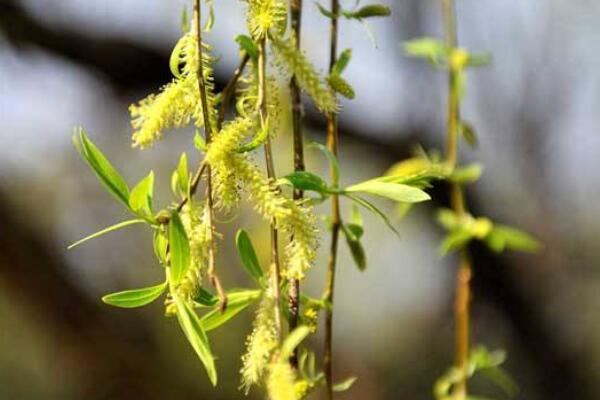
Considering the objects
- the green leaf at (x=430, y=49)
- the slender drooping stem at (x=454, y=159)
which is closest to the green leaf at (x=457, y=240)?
the slender drooping stem at (x=454, y=159)

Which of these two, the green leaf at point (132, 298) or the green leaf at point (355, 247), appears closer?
the green leaf at point (132, 298)

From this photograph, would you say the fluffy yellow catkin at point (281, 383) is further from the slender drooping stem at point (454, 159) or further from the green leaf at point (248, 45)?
the slender drooping stem at point (454, 159)

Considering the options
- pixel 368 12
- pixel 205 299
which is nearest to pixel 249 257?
pixel 205 299

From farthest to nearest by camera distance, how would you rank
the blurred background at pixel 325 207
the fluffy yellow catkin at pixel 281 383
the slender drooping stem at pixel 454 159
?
the blurred background at pixel 325 207 < the slender drooping stem at pixel 454 159 < the fluffy yellow catkin at pixel 281 383

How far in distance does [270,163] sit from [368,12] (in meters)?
0.14

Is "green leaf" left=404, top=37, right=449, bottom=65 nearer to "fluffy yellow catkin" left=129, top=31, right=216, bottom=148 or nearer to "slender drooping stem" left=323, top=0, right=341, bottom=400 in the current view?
"slender drooping stem" left=323, top=0, right=341, bottom=400

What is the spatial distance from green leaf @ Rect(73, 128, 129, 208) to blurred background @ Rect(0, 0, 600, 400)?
2.15 ft

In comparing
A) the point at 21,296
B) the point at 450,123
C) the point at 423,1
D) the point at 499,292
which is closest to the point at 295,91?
the point at 450,123

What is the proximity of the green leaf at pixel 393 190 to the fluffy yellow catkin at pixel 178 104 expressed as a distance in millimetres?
69

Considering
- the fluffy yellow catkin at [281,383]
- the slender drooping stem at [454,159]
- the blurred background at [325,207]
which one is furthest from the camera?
the blurred background at [325,207]

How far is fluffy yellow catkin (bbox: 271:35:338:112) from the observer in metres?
0.30

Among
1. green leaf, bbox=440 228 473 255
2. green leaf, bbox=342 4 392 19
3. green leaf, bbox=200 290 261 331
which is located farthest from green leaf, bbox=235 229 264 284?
green leaf, bbox=440 228 473 255

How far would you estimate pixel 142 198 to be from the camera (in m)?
0.30

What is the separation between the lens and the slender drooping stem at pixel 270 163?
0.95 feet
